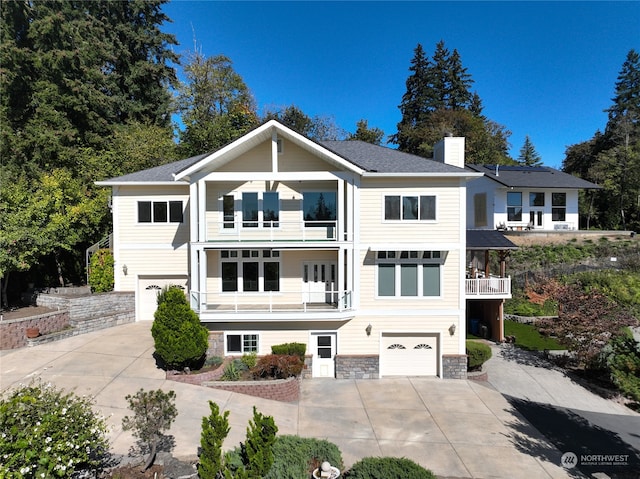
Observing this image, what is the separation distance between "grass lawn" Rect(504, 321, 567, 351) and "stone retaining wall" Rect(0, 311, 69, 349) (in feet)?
74.8

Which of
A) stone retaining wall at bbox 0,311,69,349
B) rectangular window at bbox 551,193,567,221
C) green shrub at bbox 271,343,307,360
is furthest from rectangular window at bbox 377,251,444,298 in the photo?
rectangular window at bbox 551,193,567,221

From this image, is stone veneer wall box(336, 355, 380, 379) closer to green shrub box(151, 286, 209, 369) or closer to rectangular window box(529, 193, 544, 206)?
green shrub box(151, 286, 209, 369)

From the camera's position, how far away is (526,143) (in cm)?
7650

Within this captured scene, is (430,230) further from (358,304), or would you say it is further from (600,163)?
(600,163)

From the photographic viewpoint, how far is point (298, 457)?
7.95 meters

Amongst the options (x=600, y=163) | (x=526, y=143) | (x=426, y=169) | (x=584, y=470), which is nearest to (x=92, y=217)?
(x=426, y=169)

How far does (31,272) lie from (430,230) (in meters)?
21.1

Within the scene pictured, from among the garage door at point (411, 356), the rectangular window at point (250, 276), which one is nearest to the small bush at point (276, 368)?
the rectangular window at point (250, 276)

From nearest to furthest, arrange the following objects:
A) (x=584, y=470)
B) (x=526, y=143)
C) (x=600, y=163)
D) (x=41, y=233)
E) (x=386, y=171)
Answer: (x=584, y=470), (x=386, y=171), (x=41, y=233), (x=600, y=163), (x=526, y=143)

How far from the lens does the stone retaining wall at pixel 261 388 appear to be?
42.0 feet

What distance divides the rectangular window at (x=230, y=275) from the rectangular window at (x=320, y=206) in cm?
392

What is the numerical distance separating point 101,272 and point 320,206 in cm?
1206

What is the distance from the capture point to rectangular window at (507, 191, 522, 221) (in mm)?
31062

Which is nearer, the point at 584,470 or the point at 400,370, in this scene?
the point at 584,470
